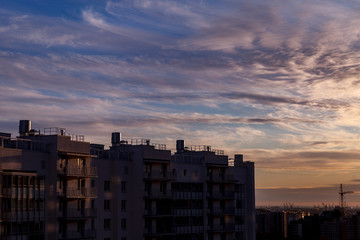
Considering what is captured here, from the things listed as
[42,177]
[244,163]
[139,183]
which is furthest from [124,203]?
[244,163]

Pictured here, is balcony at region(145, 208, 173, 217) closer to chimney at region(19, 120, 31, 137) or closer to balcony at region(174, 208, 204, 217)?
balcony at region(174, 208, 204, 217)

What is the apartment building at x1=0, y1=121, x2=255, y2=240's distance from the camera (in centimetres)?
7281

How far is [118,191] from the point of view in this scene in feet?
302

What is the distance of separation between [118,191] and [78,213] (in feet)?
39.0

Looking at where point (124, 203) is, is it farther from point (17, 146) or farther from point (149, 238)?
point (17, 146)

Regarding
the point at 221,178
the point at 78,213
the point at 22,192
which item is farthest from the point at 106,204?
the point at 221,178

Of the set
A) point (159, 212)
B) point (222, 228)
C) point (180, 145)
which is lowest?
point (222, 228)

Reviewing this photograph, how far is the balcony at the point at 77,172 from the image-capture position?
77.7 meters

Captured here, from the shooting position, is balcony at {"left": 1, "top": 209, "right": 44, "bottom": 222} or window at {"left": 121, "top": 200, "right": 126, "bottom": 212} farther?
window at {"left": 121, "top": 200, "right": 126, "bottom": 212}

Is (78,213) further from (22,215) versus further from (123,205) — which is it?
(123,205)

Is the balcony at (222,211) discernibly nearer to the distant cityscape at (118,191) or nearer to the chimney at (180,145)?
the distant cityscape at (118,191)

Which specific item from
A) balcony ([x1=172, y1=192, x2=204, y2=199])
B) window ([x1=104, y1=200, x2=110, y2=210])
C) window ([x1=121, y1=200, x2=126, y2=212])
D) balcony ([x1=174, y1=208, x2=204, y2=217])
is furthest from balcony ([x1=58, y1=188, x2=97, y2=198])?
balcony ([x1=174, y1=208, x2=204, y2=217])

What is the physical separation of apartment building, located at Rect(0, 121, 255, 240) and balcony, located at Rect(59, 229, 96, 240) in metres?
0.13

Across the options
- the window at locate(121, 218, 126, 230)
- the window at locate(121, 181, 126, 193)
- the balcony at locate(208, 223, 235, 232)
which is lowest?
the balcony at locate(208, 223, 235, 232)
